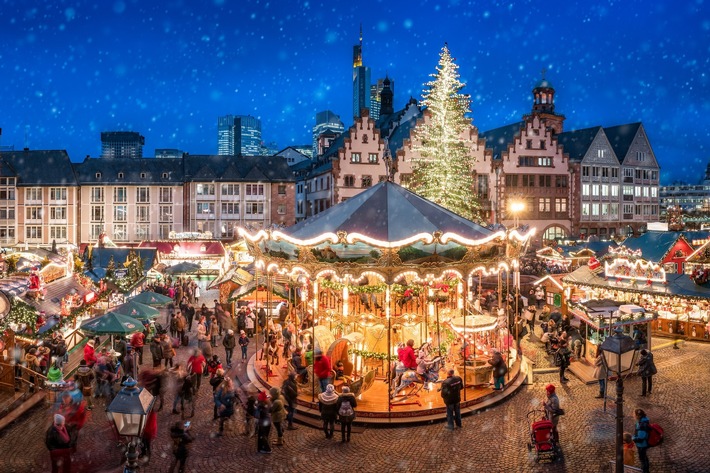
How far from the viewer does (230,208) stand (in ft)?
178

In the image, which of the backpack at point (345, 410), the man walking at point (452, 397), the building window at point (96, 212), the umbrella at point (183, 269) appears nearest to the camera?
the backpack at point (345, 410)

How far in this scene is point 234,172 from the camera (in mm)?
54688

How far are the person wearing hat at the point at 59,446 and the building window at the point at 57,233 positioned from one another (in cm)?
4907

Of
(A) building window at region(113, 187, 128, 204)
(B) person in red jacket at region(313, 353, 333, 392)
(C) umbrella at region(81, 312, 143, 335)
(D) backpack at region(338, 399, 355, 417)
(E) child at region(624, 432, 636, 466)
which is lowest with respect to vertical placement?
(E) child at region(624, 432, 636, 466)

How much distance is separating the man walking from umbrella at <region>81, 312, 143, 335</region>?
10094mm

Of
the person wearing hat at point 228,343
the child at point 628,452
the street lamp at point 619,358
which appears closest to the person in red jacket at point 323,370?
the person wearing hat at point 228,343

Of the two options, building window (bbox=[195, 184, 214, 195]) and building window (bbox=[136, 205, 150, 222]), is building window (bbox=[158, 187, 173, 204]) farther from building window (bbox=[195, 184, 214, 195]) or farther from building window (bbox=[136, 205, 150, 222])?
building window (bbox=[195, 184, 214, 195])

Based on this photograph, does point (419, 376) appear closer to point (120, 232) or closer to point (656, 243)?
point (656, 243)

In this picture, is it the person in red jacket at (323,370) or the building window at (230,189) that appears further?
the building window at (230,189)

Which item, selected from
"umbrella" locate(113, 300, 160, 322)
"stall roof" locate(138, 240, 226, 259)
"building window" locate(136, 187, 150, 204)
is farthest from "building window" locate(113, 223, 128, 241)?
"umbrella" locate(113, 300, 160, 322)

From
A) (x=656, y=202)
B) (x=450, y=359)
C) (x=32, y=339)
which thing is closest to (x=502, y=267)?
(x=450, y=359)

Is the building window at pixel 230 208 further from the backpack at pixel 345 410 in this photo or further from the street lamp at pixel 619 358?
the street lamp at pixel 619 358

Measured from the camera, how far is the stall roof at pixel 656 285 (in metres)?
22.0

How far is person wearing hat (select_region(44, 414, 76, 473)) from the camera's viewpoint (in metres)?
10.1
